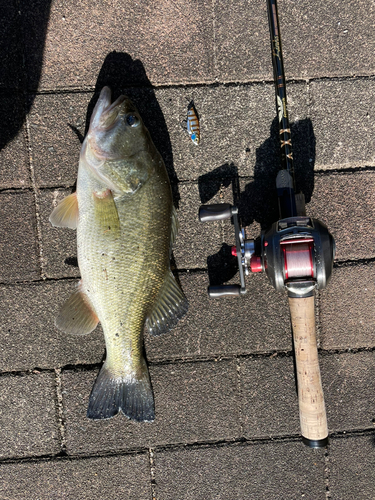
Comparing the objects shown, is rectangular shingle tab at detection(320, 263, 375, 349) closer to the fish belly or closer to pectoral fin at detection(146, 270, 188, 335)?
pectoral fin at detection(146, 270, 188, 335)

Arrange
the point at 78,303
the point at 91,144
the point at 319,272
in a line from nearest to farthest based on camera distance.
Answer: the point at 319,272 → the point at 91,144 → the point at 78,303

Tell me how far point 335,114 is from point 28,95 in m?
2.50

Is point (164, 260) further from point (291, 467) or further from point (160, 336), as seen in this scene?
point (291, 467)

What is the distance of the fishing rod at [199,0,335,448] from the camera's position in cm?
212

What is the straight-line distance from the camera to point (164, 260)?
2.46 metres

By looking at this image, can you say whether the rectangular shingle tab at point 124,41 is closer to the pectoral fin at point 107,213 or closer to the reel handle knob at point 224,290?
the pectoral fin at point 107,213

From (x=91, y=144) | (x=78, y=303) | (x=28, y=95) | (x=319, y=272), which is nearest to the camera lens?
(x=319, y=272)

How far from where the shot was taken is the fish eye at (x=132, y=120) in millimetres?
2320

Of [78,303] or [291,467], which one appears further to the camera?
[291,467]

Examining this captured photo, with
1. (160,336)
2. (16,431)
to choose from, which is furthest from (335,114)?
(16,431)

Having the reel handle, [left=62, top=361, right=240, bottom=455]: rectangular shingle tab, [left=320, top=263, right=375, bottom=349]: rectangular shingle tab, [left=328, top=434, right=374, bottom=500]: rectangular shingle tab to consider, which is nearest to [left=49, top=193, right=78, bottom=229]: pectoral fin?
[left=62, top=361, right=240, bottom=455]: rectangular shingle tab

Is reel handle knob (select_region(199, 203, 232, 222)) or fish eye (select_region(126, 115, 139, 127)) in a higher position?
fish eye (select_region(126, 115, 139, 127))

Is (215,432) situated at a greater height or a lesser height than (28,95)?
lesser

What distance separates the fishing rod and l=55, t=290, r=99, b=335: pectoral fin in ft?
3.12
